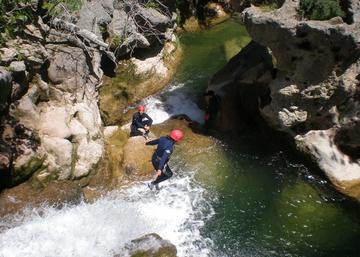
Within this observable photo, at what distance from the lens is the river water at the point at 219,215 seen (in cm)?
1129

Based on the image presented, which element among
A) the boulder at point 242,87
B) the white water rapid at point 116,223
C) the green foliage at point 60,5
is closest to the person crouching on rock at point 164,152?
the white water rapid at point 116,223

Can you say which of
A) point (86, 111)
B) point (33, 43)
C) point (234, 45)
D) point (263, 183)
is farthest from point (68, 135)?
point (234, 45)

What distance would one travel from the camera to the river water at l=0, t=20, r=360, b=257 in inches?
444

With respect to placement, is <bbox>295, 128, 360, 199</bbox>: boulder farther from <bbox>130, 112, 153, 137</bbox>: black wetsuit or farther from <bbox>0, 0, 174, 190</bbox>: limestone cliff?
<bbox>0, 0, 174, 190</bbox>: limestone cliff

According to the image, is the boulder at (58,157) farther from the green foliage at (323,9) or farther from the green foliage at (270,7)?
the green foliage at (323,9)

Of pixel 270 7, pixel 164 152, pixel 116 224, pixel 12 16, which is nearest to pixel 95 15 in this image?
pixel 12 16

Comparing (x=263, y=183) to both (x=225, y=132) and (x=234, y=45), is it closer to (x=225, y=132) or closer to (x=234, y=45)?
(x=225, y=132)

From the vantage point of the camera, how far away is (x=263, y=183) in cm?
1360

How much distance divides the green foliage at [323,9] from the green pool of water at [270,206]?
481 cm

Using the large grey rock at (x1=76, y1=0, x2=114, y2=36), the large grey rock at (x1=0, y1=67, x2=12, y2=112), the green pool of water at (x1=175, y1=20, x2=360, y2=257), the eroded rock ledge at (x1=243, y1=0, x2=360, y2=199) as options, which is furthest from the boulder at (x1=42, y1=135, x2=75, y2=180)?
the eroded rock ledge at (x1=243, y1=0, x2=360, y2=199)

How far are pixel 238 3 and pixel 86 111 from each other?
22.2 feet

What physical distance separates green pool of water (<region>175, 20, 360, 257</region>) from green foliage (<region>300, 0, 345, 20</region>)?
4814 mm

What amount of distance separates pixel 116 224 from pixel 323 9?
27.5ft

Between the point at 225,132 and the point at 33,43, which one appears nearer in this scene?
the point at 33,43
